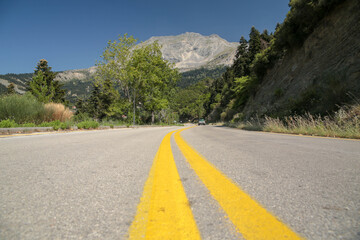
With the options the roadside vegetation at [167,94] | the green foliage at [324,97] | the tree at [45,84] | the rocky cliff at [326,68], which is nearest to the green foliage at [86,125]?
the roadside vegetation at [167,94]

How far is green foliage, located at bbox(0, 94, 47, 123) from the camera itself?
927cm

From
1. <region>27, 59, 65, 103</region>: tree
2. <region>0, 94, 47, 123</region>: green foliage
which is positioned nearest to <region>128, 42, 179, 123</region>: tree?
<region>27, 59, 65, 103</region>: tree

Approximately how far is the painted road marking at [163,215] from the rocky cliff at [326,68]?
8592mm

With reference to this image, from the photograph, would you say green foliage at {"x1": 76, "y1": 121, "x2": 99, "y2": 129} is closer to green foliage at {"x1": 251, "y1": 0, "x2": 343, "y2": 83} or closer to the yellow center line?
the yellow center line

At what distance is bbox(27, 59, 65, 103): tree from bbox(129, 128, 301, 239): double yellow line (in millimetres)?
27516

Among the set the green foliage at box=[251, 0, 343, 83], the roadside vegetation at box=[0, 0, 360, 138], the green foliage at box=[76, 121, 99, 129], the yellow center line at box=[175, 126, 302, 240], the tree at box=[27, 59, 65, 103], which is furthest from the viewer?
the tree at box=[27, 59, 65, 103]

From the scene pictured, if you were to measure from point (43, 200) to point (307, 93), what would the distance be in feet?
43.8

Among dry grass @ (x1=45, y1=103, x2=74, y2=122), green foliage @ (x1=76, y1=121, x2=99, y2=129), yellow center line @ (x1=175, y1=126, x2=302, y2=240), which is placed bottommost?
yellow center line @ (x1=175, y1=126, x2=302, y2=240)

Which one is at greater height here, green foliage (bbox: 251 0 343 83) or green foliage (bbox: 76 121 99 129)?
green foliage (bbox: 251 0 343 83)

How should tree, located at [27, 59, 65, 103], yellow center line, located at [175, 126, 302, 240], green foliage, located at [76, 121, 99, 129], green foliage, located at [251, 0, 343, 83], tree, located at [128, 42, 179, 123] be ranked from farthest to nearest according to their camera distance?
tree, located at [128, 42, 179, 123] → tree, located at [27, 59, 65, 103] → green foliage, located at [251, 0, 343, 83] → green foliage, located at [76, 121, 99, 129] → yellow center line, located at [175, 126, 302, 240]

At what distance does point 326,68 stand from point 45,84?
1191 inches

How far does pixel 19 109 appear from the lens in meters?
9.69

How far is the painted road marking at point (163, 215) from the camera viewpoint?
834mm

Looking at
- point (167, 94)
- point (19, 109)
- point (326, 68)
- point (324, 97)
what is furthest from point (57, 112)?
point (167, 94)
